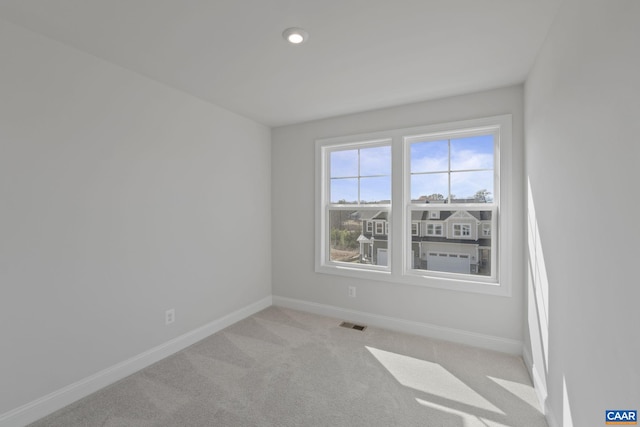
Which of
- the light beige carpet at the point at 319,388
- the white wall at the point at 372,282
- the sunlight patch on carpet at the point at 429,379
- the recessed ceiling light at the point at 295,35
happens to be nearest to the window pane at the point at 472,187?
the white wall at the point at 372,282

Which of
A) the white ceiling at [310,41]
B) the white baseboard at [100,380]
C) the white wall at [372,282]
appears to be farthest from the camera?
the white wall at [372,282]

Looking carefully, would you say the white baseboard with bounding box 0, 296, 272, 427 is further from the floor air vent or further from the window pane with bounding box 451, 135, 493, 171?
the window pane with bounding box 451, 135, 493, 171

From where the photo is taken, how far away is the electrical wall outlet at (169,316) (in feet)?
8.83

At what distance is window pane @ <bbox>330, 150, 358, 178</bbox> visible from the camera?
3.62m

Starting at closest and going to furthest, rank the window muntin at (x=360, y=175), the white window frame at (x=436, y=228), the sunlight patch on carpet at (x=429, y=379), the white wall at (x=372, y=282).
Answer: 1. the sunlight patch on carpet at (x=429, y=379)
2. the white wall at (x=372, y=282)
3. the white window frame at (x=436, y=228)
4. the window muntin at (x=360, y=175)

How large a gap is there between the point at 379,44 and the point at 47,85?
2281 mm

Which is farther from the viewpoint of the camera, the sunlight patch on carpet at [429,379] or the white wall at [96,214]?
the sunlight patch on carpet at [429,379]

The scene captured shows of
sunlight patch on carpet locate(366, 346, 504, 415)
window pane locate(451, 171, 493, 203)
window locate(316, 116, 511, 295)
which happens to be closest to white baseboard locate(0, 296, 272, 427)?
window locate(316, 116, 511, 295)

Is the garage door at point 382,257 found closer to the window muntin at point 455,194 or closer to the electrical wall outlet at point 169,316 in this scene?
the window muntin at point 455,194

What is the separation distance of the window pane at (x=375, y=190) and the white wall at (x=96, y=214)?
167cm

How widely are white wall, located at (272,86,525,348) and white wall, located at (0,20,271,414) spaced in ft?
2.89

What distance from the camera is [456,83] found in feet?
8.58

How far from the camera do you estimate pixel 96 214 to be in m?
2.18

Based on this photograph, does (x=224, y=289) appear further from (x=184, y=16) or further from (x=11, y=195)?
(x=184, y=16)
